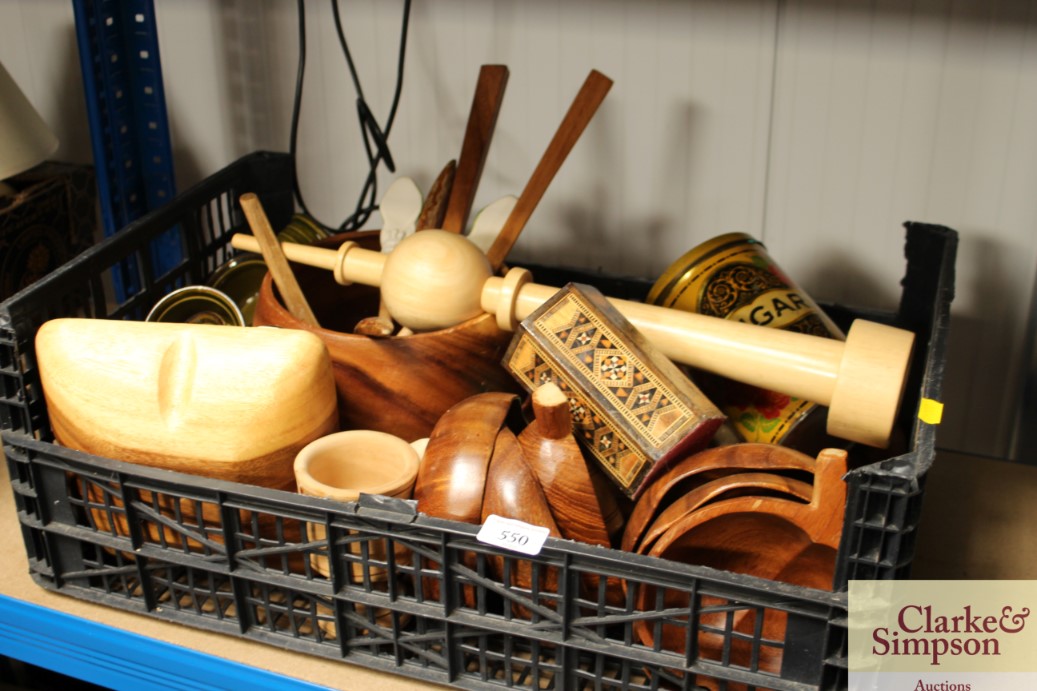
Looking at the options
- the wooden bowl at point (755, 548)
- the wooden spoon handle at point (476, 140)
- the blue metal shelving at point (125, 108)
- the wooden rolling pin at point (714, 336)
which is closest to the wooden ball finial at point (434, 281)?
the wooden rolling pin at point (714, 336)

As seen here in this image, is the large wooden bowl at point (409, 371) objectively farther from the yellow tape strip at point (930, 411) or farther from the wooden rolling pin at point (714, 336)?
the yellow tape strip at point (930, 411)

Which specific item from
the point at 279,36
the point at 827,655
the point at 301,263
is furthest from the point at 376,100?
the point at 827,655

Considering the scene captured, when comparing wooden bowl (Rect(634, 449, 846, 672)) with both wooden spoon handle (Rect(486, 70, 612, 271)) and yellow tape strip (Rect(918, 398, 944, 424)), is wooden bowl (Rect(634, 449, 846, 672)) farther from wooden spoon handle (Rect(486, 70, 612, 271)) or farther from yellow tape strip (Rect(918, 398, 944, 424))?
wooden spoon handle (Rect(486, 70, 612, 271))

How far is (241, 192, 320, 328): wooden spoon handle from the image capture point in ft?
2.57

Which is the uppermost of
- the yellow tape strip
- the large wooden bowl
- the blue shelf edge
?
the yellow tape strip

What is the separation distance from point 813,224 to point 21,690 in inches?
32.7

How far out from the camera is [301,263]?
832 millimetres

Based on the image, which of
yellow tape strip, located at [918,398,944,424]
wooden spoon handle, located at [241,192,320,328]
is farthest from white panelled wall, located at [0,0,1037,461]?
yellow tape strip, located at [918,398,944,424]

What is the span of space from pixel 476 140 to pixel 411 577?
0.34 metres

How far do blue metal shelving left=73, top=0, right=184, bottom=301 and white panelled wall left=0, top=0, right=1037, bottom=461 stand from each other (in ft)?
0.32

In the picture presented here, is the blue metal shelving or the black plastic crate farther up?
the blue metal shelving

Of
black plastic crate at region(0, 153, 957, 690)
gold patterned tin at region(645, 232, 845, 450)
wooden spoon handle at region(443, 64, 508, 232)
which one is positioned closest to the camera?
black plastic crate at region(0, 153, 957, 690)

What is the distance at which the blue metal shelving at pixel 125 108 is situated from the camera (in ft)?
3.10

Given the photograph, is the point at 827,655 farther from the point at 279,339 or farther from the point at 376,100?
Answer: the point at 376,100
